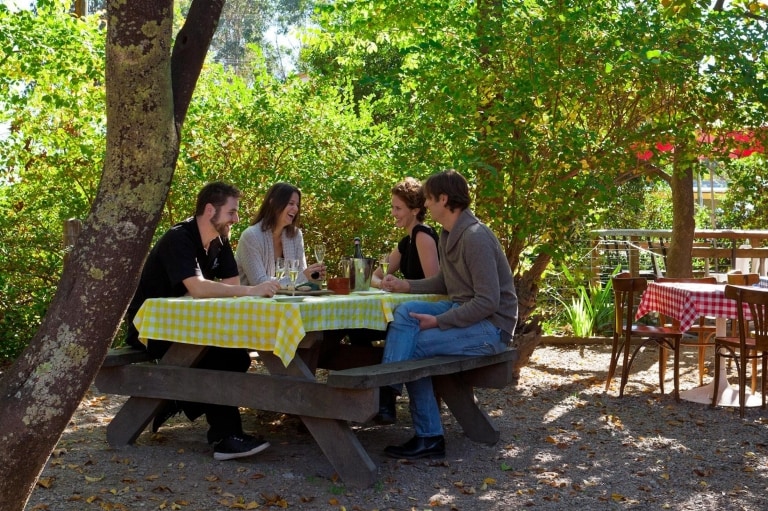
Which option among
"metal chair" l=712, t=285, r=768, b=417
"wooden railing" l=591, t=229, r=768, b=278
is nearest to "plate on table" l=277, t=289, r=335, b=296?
"metal chair" l=712, t=285, r=768, b=417

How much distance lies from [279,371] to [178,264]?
31.9 inches

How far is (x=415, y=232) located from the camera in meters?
6.30

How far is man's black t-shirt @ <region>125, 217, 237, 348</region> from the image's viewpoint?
5.32 meters

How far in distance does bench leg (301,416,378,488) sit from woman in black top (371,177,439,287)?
1374mm

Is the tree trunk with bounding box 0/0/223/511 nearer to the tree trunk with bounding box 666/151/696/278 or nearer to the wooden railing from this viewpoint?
the wooden railing

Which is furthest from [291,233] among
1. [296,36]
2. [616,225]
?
[616,225]

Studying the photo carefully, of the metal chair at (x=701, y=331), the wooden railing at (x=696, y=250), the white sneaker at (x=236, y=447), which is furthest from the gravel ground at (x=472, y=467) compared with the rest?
the wooden railing at (x=696, y=250)

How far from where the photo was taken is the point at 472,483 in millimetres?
5000

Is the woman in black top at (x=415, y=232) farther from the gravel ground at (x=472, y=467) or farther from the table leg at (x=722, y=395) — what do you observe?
the table leg at (x=722, y=395)

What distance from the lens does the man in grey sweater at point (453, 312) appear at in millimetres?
5391

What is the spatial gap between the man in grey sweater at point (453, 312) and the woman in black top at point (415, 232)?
477mm

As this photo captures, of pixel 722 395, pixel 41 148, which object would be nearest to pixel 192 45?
pixel 722 395

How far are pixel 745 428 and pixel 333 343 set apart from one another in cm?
270

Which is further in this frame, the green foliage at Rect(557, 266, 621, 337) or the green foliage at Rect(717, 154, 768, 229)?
the green foliage at Rect(717, 154, 768, 229)
